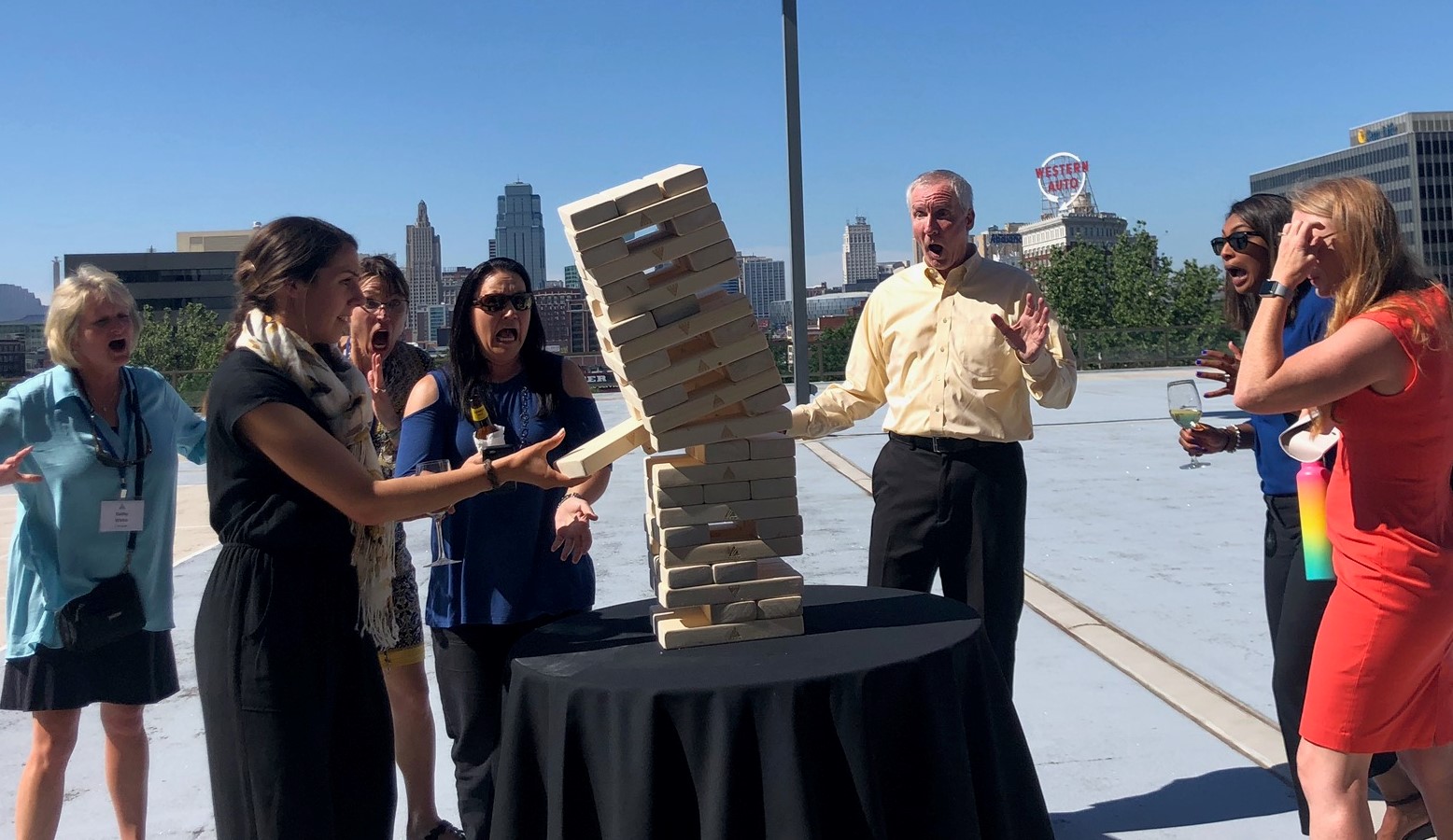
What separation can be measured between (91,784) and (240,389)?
256 cm

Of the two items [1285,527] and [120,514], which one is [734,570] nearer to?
[1285,527]

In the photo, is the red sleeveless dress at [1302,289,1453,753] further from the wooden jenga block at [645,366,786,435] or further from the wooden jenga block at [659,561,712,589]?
the wooden jenga block at [659,561,712,589]

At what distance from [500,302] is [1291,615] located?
2450mm

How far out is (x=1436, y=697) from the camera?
2611 mm

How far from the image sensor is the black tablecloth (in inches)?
86.0

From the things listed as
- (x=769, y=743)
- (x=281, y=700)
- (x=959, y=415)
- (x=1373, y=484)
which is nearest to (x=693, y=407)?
(x=769, y=743)

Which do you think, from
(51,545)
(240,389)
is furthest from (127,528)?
(240,389)

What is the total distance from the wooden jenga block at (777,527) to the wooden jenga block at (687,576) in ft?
0.50

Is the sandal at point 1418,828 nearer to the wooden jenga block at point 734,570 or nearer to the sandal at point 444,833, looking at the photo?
the wooden jenga block at point 734,570

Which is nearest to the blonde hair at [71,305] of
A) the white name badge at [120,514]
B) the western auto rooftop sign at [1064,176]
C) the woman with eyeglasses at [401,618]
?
the white name badge at [120,514]

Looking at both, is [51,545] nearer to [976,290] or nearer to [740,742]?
[740,742]

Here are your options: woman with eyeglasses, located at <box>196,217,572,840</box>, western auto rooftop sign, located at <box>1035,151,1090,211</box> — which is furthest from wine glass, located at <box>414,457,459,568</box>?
western auto rooftop sign, located at <box>1035,151,1090,211</box>

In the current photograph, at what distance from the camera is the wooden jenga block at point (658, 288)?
245 cm

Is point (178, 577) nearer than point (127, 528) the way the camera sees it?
No
